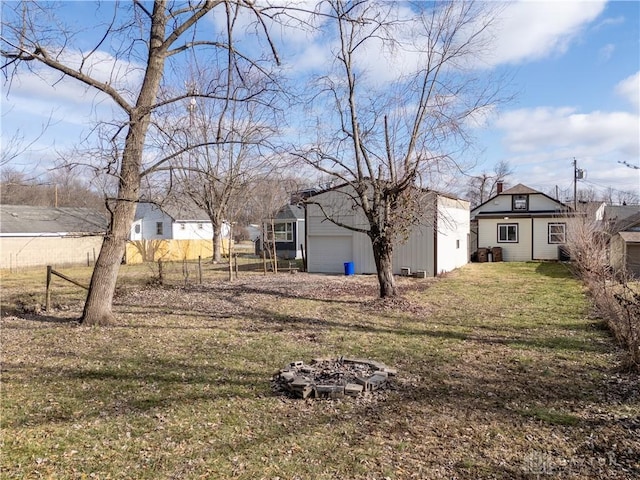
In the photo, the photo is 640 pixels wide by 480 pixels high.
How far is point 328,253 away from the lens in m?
21.3

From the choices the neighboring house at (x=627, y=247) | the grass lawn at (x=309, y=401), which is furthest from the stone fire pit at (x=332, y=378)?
the neighboring house at (x=627, y=247)

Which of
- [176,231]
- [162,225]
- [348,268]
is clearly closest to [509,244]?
[348,268]

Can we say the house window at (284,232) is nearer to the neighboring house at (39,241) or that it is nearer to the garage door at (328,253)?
the garage door at (328,253)

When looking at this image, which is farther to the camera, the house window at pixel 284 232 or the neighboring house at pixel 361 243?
the house window at pixel 284 232

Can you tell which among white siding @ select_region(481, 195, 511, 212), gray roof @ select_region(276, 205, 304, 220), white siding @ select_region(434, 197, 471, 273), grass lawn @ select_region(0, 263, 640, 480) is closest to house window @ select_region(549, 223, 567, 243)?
white siding @ select_region(481, 195, 511, 212)

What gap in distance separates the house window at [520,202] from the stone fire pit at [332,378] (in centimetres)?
2489

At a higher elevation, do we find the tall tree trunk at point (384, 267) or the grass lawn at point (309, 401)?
the tall tree trunk at point (384, 267)

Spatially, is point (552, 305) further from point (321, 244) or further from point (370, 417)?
point (321, 244)

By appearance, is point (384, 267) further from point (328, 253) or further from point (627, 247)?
point (627, 247)

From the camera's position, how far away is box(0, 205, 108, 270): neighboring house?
86.0ft

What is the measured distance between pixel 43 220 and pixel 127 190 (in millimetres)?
26103

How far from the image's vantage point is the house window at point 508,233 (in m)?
27.5

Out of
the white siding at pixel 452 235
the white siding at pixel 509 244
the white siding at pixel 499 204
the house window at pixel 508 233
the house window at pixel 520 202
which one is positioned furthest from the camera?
the white siding at pixel 499 204

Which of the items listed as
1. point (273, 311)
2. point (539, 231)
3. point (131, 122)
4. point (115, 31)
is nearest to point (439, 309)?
point (273, 311)
